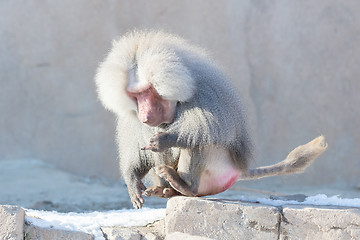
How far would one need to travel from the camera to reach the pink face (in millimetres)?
2877

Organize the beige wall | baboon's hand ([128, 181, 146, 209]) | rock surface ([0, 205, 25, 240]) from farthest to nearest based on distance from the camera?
the beige wall → baboon's hand ([128, 181, 146, 209]) → rock surface ([0, 205, 25, 240])

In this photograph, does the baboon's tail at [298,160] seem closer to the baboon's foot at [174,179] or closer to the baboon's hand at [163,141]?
the baboon's foot at [174,179]

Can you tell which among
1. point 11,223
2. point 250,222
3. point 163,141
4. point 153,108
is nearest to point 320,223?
point 250,222

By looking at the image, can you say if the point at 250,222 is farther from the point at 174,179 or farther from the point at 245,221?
the point at 174,179

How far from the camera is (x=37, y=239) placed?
102 inches

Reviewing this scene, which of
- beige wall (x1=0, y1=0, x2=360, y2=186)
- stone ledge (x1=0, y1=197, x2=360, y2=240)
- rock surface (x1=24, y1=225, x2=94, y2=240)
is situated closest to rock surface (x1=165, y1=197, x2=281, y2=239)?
stone ledge (x1=0, y1=197, x2=360, y2=240)

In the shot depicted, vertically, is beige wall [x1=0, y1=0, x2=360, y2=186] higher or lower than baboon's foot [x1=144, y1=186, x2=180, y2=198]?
higher

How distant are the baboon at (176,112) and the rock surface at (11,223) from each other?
646 mm

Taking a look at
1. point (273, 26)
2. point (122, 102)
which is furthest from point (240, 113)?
point (273, 26)

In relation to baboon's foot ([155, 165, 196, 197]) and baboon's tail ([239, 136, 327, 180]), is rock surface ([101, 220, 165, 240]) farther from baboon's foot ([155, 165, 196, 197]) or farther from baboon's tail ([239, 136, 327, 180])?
baboon's tail ([239, 136, 327, 180])

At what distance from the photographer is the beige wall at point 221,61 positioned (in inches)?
253

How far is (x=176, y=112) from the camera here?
9.47 feet

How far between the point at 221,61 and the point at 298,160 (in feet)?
10.9

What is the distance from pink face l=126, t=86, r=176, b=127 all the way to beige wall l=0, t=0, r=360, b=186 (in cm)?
357
